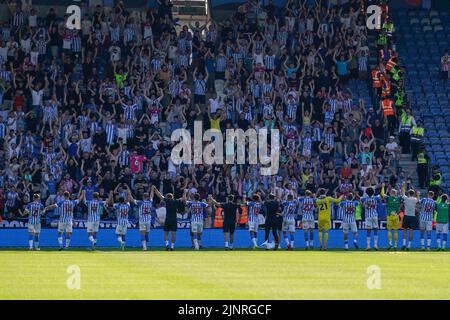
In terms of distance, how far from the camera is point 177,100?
44469 millimetres

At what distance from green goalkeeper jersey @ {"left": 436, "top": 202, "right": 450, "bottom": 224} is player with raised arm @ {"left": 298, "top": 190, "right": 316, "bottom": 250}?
4424 mm

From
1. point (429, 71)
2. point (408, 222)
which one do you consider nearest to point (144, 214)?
point (408, 222)

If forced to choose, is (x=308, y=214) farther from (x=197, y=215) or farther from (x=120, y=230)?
(x=120, y=230)

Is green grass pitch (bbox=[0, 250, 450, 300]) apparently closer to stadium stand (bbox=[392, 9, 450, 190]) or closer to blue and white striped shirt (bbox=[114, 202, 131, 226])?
blue and white striped shirt (bbox=[114, 202, 131, 226])

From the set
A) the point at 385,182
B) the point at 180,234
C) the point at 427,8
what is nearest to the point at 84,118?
the point at 180,234

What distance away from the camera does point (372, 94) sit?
4847cm

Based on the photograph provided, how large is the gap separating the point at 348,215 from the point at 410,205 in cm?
223

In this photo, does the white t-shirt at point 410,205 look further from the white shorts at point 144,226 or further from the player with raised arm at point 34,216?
the player with raised arm at point 34,216

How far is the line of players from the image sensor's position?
38.6 meters

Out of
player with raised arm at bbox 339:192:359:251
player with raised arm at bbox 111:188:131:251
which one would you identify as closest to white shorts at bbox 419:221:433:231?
player with raised arm at bbox 339:192:359:251

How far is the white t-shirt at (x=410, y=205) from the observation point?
132 ft

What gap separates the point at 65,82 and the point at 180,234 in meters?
8.12

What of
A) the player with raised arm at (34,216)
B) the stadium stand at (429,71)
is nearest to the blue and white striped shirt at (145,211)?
the player with raised arm at (34,216)
